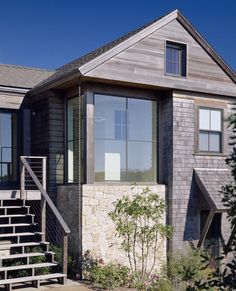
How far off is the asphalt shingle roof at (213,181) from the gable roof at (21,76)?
228 inches

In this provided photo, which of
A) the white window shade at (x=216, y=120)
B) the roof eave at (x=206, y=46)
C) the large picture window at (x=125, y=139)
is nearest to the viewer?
the large picture window at (x=125, y=139)

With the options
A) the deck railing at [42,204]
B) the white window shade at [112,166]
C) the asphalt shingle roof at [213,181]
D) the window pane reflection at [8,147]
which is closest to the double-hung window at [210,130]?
the asphalt shingle roof at [213,181]

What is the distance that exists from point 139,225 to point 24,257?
3.17 metres

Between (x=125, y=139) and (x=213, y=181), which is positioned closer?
(x=125, y=139)

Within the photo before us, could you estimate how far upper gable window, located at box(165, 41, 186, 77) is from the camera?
12.3 metres

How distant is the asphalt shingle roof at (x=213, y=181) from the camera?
38.8 ft

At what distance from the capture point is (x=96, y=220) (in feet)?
35.7

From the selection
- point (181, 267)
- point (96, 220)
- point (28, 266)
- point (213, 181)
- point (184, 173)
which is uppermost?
point (184, 173)

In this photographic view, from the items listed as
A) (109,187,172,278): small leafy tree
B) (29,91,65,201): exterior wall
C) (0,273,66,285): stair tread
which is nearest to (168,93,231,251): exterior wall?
(109,187,172,278): small leafy tree

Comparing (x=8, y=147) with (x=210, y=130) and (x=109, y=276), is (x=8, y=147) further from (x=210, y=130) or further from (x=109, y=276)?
(x=210, y=130)

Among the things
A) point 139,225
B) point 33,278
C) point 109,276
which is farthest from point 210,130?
point 33,278

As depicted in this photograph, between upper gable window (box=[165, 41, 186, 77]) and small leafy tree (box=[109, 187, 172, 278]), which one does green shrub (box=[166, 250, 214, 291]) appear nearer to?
small leafy tree (box=[109, 187, 172, 278])

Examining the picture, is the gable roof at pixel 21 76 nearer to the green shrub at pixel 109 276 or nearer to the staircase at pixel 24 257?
the staircase at pixel 24 257

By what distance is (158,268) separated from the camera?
1186 cm
